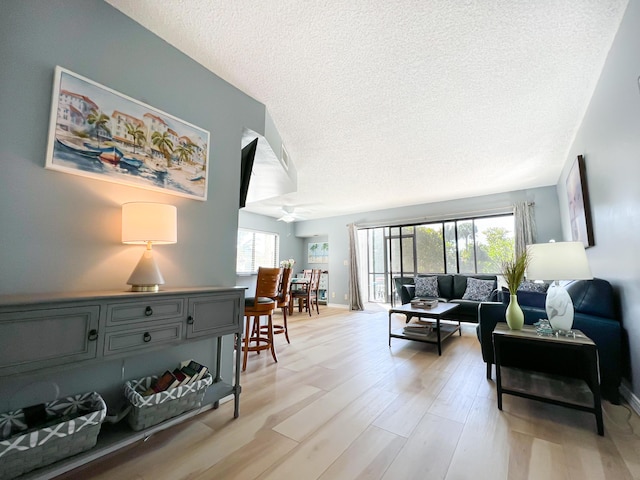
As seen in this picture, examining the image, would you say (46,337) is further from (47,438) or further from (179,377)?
(179,377)

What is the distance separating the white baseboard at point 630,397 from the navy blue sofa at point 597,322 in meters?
0.06

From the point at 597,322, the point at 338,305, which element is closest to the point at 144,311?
the point at 597,322

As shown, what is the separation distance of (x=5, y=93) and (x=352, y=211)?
6.24 m

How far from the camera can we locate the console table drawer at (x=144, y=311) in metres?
1.26

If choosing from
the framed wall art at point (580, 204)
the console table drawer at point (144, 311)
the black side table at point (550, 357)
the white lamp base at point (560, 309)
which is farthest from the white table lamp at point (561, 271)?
the console table drawer at point (144, 311)

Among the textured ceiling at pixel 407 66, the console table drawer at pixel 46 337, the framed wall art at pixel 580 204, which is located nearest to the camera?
the console table drawer at pixel 46 337

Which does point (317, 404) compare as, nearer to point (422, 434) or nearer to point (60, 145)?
point (422, 434)

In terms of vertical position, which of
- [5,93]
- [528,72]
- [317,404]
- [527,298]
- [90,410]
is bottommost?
[317,404]

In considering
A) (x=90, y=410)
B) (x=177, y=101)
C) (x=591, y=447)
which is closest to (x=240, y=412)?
(x=90, y=410)

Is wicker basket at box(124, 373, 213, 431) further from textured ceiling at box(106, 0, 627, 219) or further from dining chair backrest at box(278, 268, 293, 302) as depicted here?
textured ceiling at box(106, 0, 627, 219)

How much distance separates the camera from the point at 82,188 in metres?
1.45

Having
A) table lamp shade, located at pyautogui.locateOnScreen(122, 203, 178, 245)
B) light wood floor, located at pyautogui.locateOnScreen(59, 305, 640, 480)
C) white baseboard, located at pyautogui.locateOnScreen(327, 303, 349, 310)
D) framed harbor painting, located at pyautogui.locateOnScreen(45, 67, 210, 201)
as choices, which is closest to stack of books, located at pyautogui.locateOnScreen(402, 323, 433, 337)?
light wood floor, located at pyautogui.locateOnScreen(59, 305, 640, 480)

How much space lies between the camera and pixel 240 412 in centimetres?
186

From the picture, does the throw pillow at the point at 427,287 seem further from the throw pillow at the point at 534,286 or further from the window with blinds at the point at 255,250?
the window with blinds at the point at 255,250
